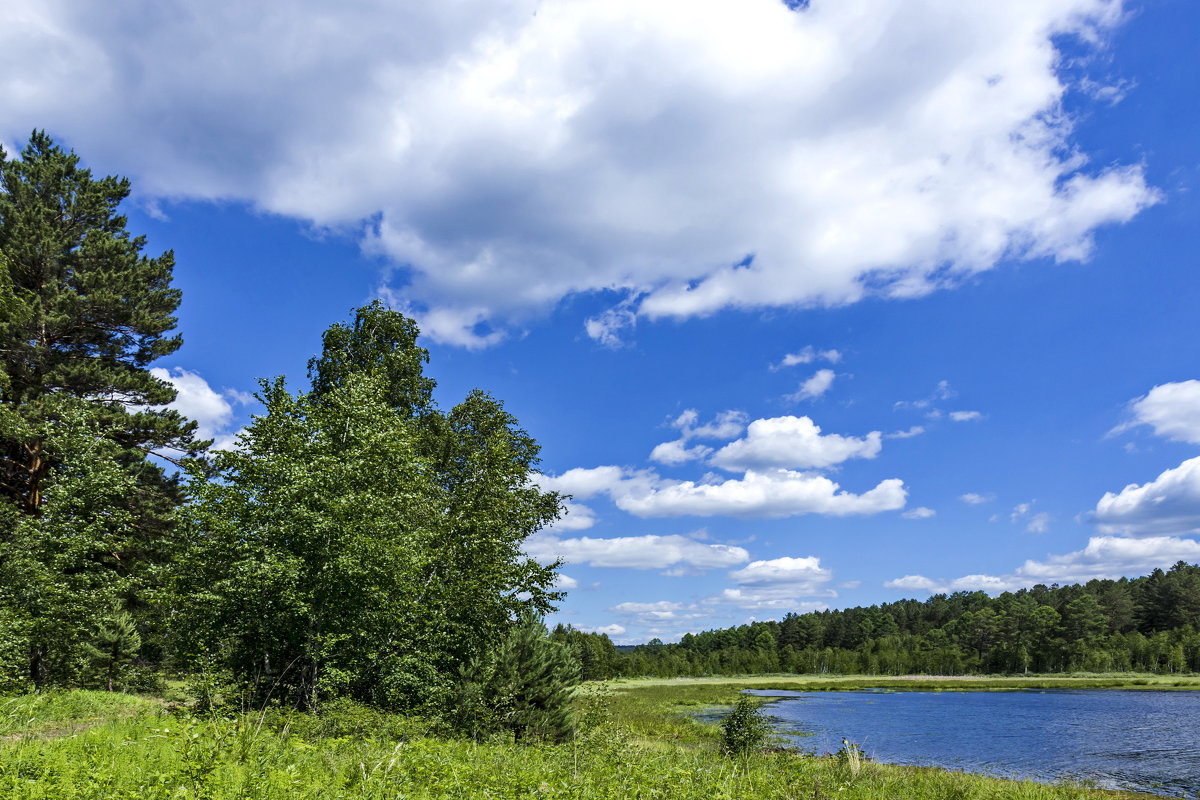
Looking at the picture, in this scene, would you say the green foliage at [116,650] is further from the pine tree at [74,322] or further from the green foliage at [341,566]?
the green foliage at [341,566]

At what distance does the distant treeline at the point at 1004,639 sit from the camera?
109438 millimetres

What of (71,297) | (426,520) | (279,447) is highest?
(71,297)

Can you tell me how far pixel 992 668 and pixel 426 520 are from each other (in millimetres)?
141497

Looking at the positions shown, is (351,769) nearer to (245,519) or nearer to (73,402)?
(245,519)

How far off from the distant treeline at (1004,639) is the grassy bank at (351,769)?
7647 centimetres

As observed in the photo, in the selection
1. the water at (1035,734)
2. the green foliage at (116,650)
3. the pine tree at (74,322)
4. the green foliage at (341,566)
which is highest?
the pine tree at (74,322)

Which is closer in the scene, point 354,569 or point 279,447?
Result: point 354,569

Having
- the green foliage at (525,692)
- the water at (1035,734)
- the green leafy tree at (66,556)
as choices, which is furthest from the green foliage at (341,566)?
the water at (1035,734)

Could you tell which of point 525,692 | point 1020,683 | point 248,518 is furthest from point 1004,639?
point 248,518

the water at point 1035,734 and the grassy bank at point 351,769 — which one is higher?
the grassy bank at point 351,769

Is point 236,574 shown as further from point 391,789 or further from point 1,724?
point 391,789

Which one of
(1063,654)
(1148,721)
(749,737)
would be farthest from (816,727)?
(1063,654)

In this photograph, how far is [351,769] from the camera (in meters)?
9.12

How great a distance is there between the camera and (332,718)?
15773 mm
